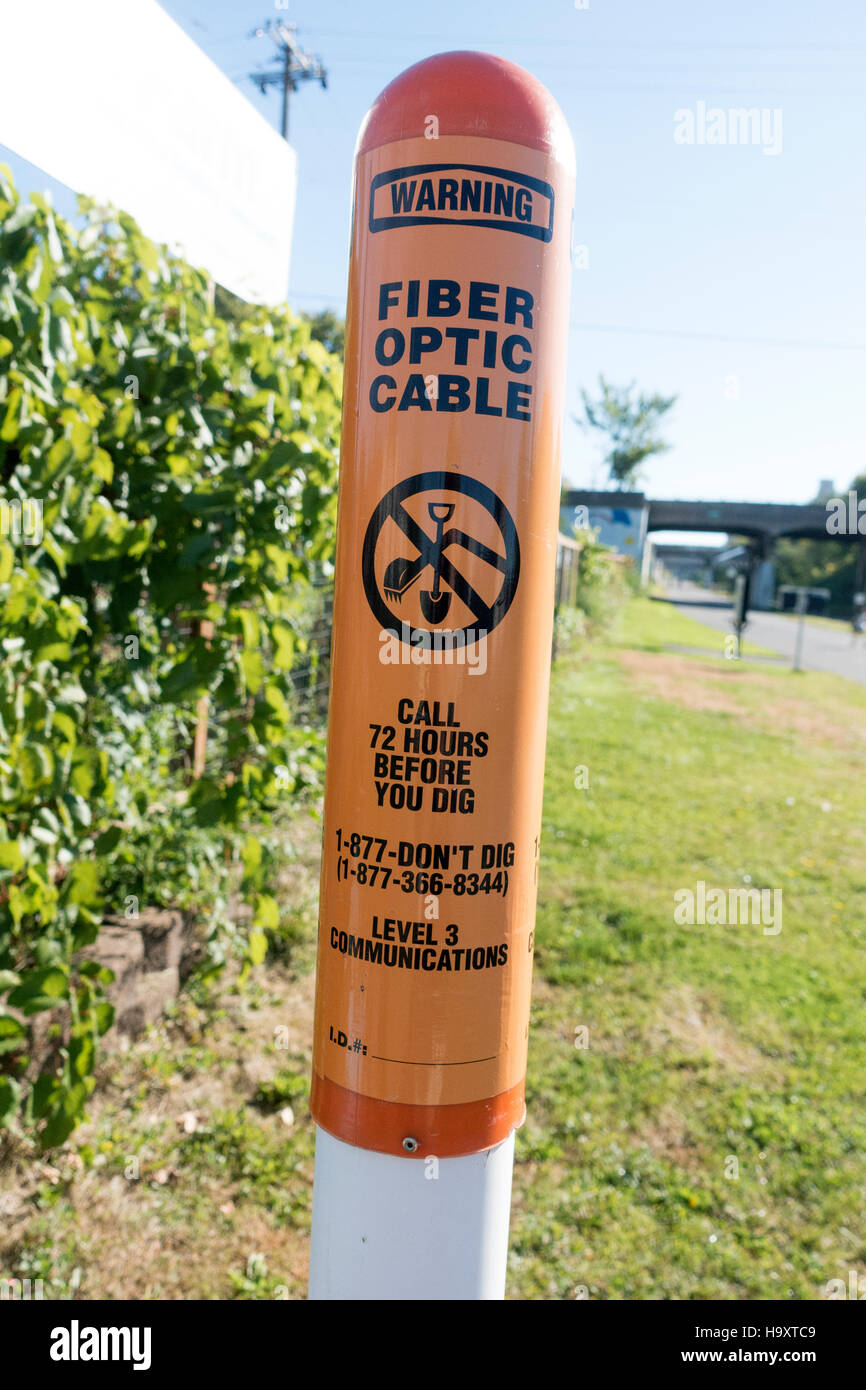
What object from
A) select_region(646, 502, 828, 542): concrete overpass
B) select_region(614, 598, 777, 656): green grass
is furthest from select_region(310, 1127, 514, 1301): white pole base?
select_region(646, 502, 828, 542): concrete overpass

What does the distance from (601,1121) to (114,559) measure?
2557 millimetres

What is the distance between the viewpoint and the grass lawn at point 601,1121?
265cm

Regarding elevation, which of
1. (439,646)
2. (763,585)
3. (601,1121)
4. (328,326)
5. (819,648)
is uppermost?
(328,326)

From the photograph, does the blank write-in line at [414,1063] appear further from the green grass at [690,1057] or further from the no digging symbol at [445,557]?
the green grass at [690,1057]

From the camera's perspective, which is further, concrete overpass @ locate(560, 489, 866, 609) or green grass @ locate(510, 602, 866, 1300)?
concrete overpass @ locate(560, 489, 866, 609)

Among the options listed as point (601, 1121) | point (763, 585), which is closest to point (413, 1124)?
point (601, 1121)

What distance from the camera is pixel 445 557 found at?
1392mm

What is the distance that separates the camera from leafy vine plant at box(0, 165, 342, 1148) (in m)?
2.12

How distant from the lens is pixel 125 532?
2.40 metres

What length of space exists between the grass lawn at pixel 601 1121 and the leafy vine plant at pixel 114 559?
39 centimetres

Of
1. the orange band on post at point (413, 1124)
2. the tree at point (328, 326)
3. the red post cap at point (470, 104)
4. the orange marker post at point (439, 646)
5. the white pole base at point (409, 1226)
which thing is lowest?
the white pole base at point (409, 1226)

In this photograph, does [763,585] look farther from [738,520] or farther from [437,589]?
[437,589]

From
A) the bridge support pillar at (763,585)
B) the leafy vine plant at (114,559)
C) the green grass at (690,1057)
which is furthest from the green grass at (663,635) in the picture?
the bridge support pillar at (763,585)

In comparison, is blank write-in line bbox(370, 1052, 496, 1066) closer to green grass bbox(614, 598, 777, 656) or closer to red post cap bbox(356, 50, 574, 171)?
red post cap bbox(356, 50, 574, 171)
